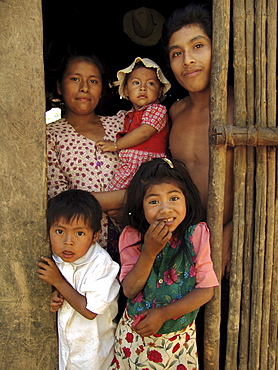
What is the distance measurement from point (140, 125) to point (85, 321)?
1.18m

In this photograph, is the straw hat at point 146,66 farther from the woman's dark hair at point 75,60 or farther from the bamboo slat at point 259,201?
the bamboo slat at point 259,201

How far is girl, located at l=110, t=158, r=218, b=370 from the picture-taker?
178cm

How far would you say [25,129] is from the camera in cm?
189

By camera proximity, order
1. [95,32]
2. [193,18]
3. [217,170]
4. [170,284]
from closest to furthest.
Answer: [170,284] → [217,170] → [193,18] → [95,32]

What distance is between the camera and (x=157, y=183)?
1867 mm

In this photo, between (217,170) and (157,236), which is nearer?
(157,236)

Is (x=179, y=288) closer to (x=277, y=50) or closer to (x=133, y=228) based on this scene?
(x=133, y=228)

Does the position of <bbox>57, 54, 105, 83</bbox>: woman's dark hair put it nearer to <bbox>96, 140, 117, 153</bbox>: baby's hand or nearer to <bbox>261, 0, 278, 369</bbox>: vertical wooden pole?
<bbox>96, 140, 117, 153</bbox>: baby's hand

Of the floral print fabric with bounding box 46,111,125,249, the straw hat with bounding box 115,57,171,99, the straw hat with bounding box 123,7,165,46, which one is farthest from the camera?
the straw hat with bounding box 123,7,165,46

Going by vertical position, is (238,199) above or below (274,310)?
above

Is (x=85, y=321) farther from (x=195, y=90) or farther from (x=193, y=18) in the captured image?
(x=193, y=18)

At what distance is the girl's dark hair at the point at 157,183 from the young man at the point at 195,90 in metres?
0.24

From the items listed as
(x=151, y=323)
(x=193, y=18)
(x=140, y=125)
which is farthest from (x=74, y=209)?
(x=193, y=18)

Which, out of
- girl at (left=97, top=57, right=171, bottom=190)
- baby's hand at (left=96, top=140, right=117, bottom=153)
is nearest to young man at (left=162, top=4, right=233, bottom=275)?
girl at (left=97, top=57, right=171, bottom=190)
